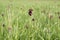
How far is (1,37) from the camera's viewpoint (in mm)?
2523

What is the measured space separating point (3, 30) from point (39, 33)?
52 centimetres

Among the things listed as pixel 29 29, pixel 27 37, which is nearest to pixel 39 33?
pixel 29 29

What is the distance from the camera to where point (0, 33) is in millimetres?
2730

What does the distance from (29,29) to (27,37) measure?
0.94 ft

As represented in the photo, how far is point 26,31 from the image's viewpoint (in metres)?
2.66

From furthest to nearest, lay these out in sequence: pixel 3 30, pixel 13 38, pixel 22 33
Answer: pixel 3 30 → pixel 22 33 → pixel 13 38

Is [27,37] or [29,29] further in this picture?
[29,29]

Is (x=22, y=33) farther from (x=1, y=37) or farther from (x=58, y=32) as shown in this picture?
(x=58, y=32)

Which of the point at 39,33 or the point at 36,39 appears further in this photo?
the point at 39,33

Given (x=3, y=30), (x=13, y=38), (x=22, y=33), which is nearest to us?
(x=13, y=38)

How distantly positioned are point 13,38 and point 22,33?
9.7 inches

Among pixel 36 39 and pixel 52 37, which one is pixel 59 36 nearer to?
pixel 52 37

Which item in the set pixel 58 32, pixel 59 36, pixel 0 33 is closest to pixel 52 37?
pixel 59 36


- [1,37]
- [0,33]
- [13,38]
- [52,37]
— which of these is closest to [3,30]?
[0,33]
